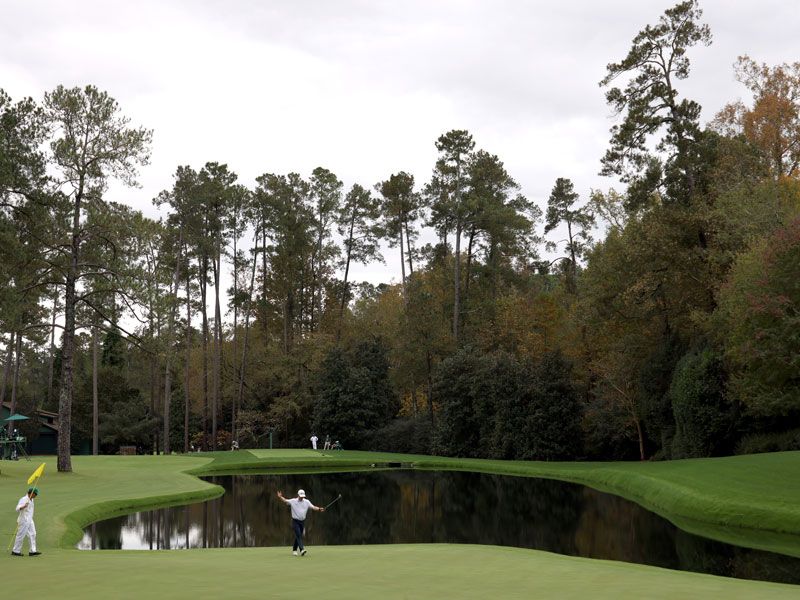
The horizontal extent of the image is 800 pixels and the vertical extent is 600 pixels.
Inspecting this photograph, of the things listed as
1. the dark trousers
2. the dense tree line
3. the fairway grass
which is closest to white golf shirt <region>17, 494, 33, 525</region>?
the fairway grass

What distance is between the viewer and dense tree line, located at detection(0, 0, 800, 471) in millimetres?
34406

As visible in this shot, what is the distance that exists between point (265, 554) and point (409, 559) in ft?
12.4

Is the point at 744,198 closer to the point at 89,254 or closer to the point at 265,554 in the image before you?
the point at 265,554

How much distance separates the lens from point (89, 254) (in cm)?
3775

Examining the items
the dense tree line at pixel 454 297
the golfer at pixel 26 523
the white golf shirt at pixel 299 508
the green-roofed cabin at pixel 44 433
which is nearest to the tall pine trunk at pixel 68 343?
the dense tree line at pixel 454 297

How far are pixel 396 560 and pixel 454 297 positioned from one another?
5141 centimetres

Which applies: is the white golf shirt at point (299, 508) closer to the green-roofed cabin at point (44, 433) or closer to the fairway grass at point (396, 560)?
the fairway grass at point (396, 560)

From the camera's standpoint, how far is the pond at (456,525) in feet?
64.6

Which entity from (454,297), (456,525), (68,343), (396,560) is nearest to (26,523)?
(396,560)

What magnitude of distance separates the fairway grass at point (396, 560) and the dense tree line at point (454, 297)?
5373 mm

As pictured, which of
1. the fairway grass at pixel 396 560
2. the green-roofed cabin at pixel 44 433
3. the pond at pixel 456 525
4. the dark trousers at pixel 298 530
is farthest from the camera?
the green-roofed cabin at pixel 44 433

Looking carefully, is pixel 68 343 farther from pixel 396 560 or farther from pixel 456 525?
pixel 396 560

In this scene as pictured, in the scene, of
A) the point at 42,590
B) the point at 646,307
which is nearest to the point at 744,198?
the point at 646,307

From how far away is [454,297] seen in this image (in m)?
67.4
